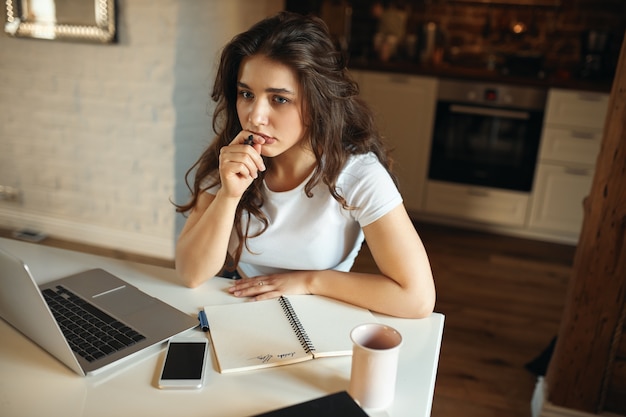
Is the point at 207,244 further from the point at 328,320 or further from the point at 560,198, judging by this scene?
the point at 560,198

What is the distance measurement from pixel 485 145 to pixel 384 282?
8.93 feet

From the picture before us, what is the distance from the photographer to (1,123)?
3.33 meters

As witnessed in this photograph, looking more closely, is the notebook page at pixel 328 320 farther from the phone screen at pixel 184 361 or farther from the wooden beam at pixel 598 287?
the wooden beam at pixel 598 287

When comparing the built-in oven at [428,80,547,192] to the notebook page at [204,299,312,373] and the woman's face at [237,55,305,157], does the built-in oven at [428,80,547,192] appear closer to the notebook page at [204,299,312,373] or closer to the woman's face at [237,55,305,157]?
the woman's face at [237,55,305,157]

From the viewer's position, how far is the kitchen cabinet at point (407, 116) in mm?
3680

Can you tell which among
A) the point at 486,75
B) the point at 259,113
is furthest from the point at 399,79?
the point at 259,113

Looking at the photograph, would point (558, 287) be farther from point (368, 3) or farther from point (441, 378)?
point (368, 3)

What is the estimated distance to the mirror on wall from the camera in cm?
291

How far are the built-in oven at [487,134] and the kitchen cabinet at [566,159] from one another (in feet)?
0.23

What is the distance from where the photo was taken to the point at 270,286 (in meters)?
1.20

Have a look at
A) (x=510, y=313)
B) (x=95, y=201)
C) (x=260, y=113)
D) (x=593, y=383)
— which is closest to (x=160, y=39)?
(x=95, y=201)

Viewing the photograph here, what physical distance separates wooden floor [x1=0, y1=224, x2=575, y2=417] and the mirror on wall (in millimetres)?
1132

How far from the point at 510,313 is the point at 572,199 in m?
1.12

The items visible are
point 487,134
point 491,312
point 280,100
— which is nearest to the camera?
point 280,100
